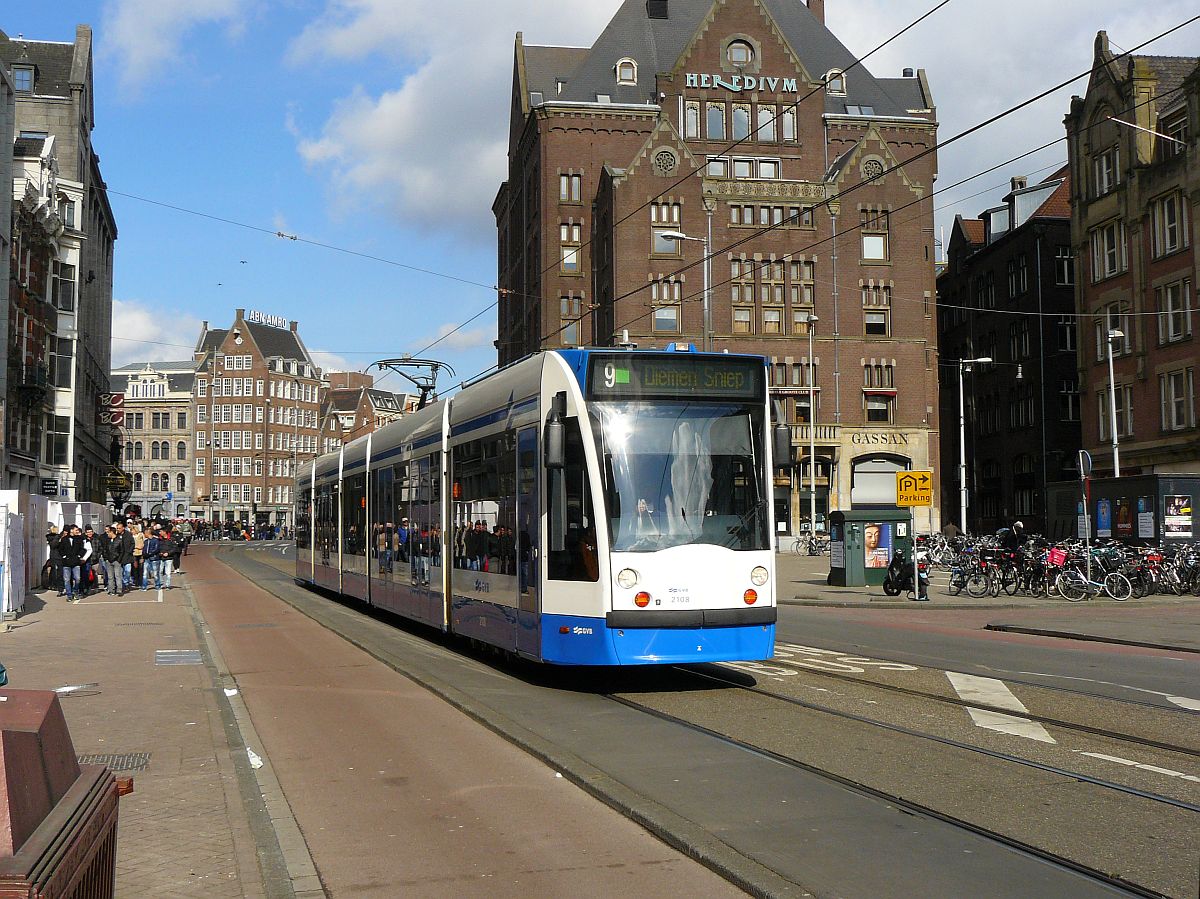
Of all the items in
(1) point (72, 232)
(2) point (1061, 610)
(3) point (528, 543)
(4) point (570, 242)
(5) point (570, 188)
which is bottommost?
(2) point (1061, 610)

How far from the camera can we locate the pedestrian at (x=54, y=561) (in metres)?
29.5

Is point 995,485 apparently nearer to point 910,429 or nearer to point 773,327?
point 910,429

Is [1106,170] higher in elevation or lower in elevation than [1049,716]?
higher

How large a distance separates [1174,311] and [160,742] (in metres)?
41.3

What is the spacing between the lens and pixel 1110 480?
3338 cm

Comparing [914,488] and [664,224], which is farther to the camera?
[664,224]

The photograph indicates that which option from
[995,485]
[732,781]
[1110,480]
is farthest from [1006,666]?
[995,485]

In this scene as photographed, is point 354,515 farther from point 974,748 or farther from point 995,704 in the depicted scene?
point 974,748

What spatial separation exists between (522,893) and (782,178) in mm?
61323

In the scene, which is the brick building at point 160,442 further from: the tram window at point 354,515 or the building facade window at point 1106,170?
the tram window at point 354,515

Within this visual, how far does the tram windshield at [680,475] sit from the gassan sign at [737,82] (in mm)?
55589

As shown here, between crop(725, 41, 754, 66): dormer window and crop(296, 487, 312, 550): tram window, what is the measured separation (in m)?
40.8

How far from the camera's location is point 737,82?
64.2m

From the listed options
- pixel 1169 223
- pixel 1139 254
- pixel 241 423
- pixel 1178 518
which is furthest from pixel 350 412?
pixel 1178 518
